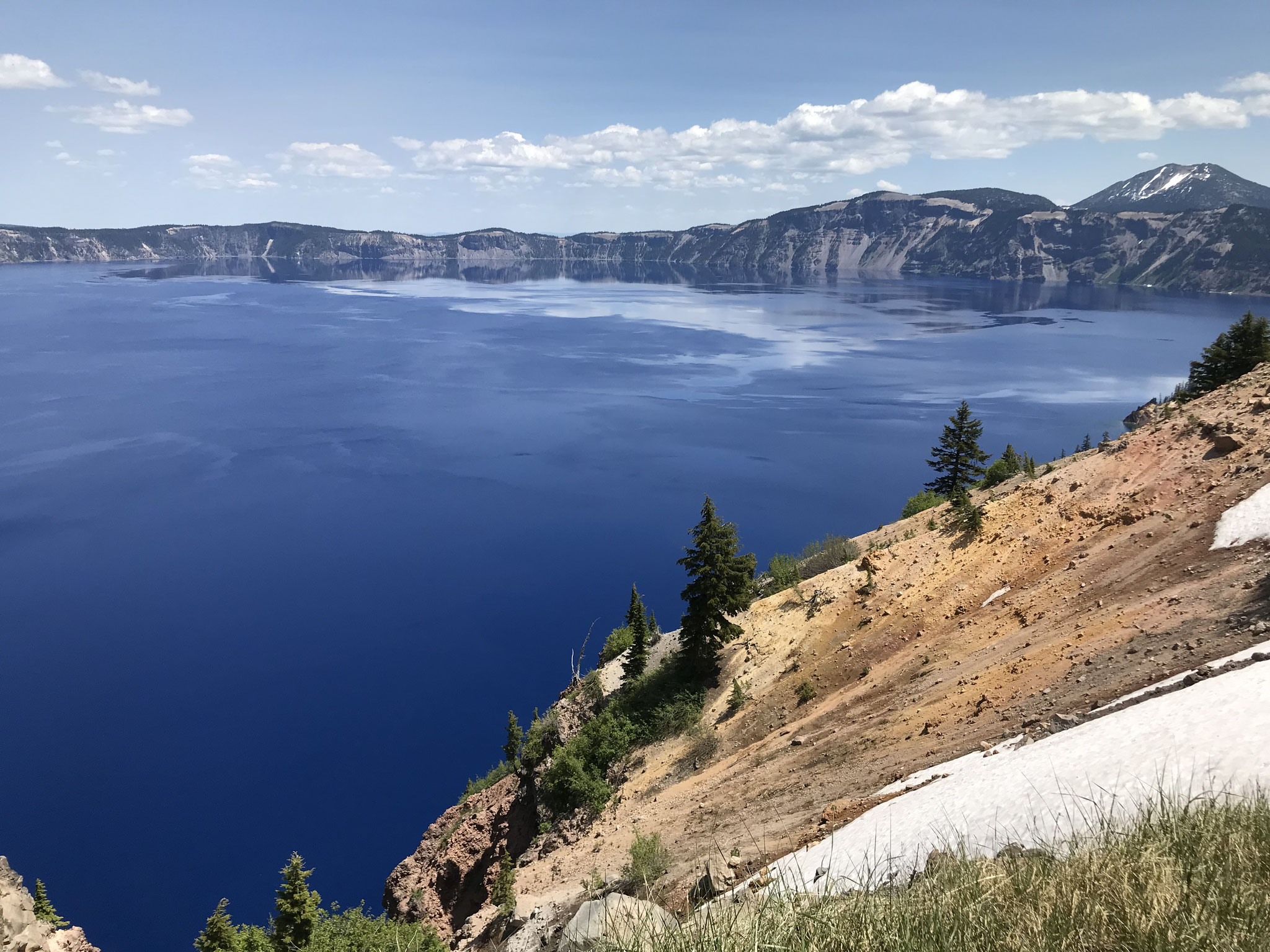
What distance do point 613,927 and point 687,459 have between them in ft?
250

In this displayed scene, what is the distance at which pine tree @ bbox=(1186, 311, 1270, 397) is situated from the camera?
32375mm

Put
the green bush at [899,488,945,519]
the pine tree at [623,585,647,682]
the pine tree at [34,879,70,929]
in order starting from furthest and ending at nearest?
the green bush at [899,488,945,519], the pine tree at [623,585,647,682], the pine tree at [34,879,70,929]

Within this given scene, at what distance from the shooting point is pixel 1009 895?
5.40 metres

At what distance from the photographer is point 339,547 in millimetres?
60219

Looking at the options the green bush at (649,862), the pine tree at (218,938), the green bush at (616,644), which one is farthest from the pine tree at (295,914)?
the green bush at (616,644)

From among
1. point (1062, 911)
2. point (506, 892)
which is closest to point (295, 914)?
point (506, 892)

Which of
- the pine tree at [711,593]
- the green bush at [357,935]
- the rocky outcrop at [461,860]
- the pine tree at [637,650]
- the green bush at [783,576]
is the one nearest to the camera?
the green bush at [357,935]

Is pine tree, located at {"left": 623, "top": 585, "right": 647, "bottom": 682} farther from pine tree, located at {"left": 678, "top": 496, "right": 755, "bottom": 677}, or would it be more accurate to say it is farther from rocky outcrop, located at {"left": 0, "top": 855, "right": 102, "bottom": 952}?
rocky outcrop, located at {"left": 0, "top": 855, "right": 102, "bottom": 952}

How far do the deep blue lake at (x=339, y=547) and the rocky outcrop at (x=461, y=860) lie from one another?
3662 mm

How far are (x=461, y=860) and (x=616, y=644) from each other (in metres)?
11.4

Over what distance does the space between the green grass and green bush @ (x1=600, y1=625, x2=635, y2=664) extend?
30.1 meters

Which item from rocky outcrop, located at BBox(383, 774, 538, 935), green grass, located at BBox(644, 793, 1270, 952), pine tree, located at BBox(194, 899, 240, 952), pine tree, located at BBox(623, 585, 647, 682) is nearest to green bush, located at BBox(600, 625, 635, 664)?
pine tree, located at BBox(623, 585, 647, 682)

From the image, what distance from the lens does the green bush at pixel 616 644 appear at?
35.8 m

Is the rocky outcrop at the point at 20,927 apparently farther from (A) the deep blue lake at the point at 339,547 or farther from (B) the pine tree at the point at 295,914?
(A) the deep blue lake at the point at 339,547
